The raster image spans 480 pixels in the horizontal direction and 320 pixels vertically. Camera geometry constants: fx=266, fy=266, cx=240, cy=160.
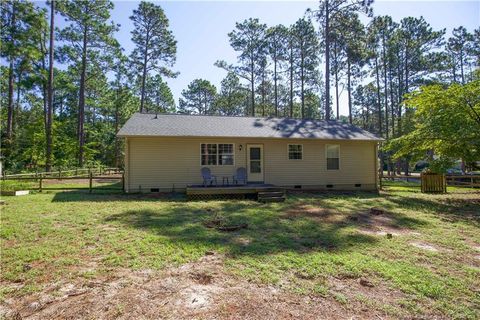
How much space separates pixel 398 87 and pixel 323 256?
28808 mm

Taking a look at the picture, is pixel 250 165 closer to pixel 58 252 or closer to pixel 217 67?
pixel 58 252

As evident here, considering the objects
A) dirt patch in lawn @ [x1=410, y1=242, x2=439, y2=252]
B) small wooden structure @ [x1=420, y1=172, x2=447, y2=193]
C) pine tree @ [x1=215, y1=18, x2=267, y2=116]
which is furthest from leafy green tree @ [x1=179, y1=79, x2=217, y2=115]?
dirt patch in lawn @ [x1=410, y1=242, x2=439, y2=252]

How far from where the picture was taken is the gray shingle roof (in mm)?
11258

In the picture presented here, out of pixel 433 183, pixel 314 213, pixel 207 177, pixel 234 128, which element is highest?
pixel 234 128

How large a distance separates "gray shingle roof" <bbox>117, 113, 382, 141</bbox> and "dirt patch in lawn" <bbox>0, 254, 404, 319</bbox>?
8.04 meters

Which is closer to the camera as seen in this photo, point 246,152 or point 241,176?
point 241,176

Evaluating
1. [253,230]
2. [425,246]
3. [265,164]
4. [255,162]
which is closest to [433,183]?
[265,164]

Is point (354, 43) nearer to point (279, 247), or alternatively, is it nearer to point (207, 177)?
point (207, 177)

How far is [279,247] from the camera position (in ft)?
15.5

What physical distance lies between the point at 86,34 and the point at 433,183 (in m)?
26.4

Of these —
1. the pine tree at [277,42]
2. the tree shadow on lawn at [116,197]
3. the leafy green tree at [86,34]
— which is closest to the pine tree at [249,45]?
the pine tree at [277,42]

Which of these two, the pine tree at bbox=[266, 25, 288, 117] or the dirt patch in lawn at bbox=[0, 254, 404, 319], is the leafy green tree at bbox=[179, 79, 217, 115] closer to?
the pine tree at bbox=[266, 25, 288, 117]

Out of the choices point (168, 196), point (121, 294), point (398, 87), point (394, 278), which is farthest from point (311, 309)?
point (398, 87)

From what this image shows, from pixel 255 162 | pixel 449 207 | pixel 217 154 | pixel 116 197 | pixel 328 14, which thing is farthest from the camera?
pixel 328 14
